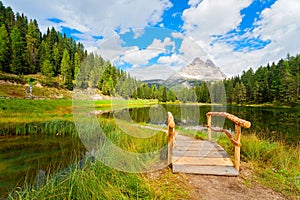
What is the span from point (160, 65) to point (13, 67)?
54.2m

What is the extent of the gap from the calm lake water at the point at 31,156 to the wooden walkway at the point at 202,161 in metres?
2.92

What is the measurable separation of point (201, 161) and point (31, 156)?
7102mm

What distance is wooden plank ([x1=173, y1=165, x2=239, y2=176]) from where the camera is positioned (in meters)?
4.07

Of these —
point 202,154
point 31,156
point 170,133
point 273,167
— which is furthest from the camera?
point 31,156

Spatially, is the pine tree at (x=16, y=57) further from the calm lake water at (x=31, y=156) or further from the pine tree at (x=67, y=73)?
the calm lake water at (x=31, y=156)

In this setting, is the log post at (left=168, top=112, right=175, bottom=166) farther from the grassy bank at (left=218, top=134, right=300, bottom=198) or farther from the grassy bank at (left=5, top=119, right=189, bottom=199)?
the grassy bank at (left=218, top=134, right=300, bottom=198)

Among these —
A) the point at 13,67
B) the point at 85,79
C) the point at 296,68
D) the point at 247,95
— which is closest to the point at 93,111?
the point at 85,79

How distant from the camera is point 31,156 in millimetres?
7363

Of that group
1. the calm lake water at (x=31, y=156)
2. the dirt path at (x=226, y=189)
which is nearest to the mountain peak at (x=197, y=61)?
the dirt path at (x=226, y=189)

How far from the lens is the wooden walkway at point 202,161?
415 cm

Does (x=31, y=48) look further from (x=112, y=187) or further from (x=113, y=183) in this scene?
(x=112, y=187)

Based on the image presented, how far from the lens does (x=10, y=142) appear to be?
904 centimetres

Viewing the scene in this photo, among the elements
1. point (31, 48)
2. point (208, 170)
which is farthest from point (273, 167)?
Answer: point (31, 48)

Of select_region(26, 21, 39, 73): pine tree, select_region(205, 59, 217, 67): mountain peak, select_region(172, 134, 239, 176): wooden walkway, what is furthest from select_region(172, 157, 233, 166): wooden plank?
select_region(26, 21, 39, 73): pine tree
